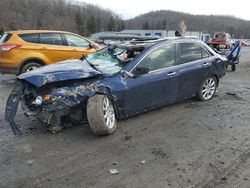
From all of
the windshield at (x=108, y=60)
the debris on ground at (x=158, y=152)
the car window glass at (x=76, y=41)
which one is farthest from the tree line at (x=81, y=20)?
the debris on ground at (x=158, y=152)

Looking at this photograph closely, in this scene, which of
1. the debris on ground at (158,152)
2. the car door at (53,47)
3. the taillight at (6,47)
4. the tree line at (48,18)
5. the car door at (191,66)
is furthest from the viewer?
the tree line at (48,18)

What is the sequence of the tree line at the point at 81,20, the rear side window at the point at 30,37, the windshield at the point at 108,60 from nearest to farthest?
the windshield at the point at 108,60
the rear side window at the point at 30,37
the tree line at the point at 81,20

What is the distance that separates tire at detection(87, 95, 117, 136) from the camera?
4.25 meters

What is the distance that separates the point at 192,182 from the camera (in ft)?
10.4

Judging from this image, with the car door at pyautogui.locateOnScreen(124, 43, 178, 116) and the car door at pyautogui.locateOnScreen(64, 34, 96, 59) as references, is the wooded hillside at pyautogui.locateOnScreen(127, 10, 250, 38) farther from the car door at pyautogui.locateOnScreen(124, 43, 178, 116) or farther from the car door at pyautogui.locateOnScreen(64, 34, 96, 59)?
the car door at pyautogui.locateOnScreen(124, 43, 178, 116)

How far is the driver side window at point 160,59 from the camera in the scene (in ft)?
17.0

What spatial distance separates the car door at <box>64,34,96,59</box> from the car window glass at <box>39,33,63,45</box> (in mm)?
271

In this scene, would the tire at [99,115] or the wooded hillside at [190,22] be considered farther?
the wooded hillside at [190,22]

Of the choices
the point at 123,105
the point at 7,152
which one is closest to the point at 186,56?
Result: the point at 123,105

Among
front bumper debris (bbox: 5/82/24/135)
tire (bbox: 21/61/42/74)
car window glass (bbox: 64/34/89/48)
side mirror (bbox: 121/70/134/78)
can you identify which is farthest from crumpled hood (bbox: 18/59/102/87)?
car window glass (bbox: 64/34/89/48)

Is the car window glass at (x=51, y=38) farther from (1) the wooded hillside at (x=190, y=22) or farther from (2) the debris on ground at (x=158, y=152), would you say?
(1) the wooded hillside at (x=190, y=22)

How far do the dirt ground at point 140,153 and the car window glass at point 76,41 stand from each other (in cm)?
440

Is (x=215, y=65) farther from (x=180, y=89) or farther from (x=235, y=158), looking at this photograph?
(x=235, y=158)

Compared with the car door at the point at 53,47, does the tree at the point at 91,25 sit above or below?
below
